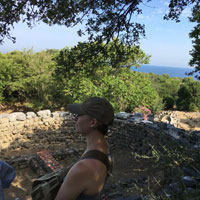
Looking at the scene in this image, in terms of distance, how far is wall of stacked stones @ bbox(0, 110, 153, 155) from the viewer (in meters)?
6.88

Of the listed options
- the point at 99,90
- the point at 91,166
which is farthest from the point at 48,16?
the point at 99,90

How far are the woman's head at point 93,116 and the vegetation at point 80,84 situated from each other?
8.44 feet

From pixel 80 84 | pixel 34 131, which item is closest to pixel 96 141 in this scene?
pixel 34 131

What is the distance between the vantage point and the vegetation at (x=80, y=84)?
13.7ft

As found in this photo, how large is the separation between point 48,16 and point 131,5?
153cm

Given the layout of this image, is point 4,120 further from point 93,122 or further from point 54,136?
point 93,122

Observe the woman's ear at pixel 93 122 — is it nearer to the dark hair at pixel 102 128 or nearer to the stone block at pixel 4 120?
the dark hair at pixel 102 128

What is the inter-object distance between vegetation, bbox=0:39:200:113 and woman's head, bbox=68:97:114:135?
2.57m

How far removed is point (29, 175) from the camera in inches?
228

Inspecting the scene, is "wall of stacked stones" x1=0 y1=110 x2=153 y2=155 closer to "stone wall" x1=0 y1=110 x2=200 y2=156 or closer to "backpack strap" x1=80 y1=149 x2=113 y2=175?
"stone wall" x1=0 y1=110 x2=200 y2=156

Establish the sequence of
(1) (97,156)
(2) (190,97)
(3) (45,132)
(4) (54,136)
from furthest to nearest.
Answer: (2) (190,97), (4) (54,136), (3) (45,132), (1) (97,156)

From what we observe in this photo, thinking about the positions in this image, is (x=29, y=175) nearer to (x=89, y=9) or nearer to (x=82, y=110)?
(x=89, y=9)

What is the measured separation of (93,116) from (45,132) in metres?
6.85

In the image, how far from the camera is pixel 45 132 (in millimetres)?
7609
